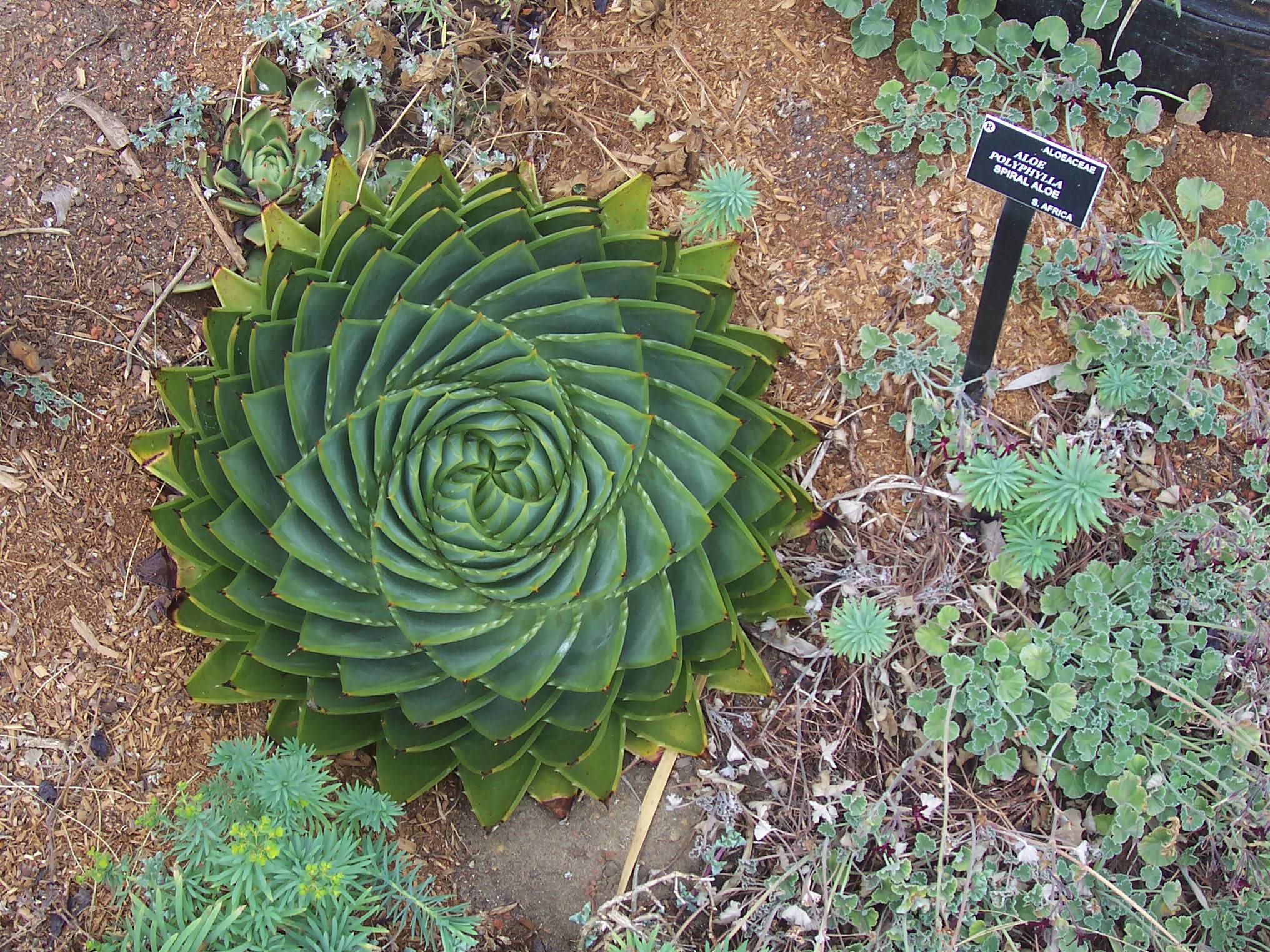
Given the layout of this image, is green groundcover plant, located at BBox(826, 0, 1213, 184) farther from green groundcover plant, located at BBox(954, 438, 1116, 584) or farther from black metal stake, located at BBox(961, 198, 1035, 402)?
green groundcover plant, located at BBox(954, 438, 1116, 584)

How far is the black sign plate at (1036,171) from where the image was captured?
6.96 ft

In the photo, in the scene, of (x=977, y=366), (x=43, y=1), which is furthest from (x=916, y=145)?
(x=43, y=1)

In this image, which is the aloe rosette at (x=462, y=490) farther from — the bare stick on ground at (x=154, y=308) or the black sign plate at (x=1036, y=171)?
the black sign plate at (x=1036, y=171)

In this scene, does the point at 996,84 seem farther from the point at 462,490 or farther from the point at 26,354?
the point at 26,354

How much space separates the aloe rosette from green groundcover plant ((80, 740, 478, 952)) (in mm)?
108

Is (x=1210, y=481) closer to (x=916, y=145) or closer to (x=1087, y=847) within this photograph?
(x=1087, y=847)

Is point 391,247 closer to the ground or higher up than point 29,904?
higher up

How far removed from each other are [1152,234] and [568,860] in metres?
2.24

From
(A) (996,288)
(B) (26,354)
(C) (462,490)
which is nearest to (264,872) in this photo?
(C) (462,490)

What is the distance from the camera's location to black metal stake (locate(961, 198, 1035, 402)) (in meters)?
2.26

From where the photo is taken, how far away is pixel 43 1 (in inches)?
107

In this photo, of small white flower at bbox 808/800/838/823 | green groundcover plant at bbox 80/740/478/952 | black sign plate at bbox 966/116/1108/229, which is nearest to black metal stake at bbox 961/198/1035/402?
black sign plate at bbox 966/116/1108/229

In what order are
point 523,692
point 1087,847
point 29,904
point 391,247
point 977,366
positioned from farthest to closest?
point 977,366 < point 1087,847 < point 29,904 < point 391,247 < point 523,692

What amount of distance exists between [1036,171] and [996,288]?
0.29 meters
